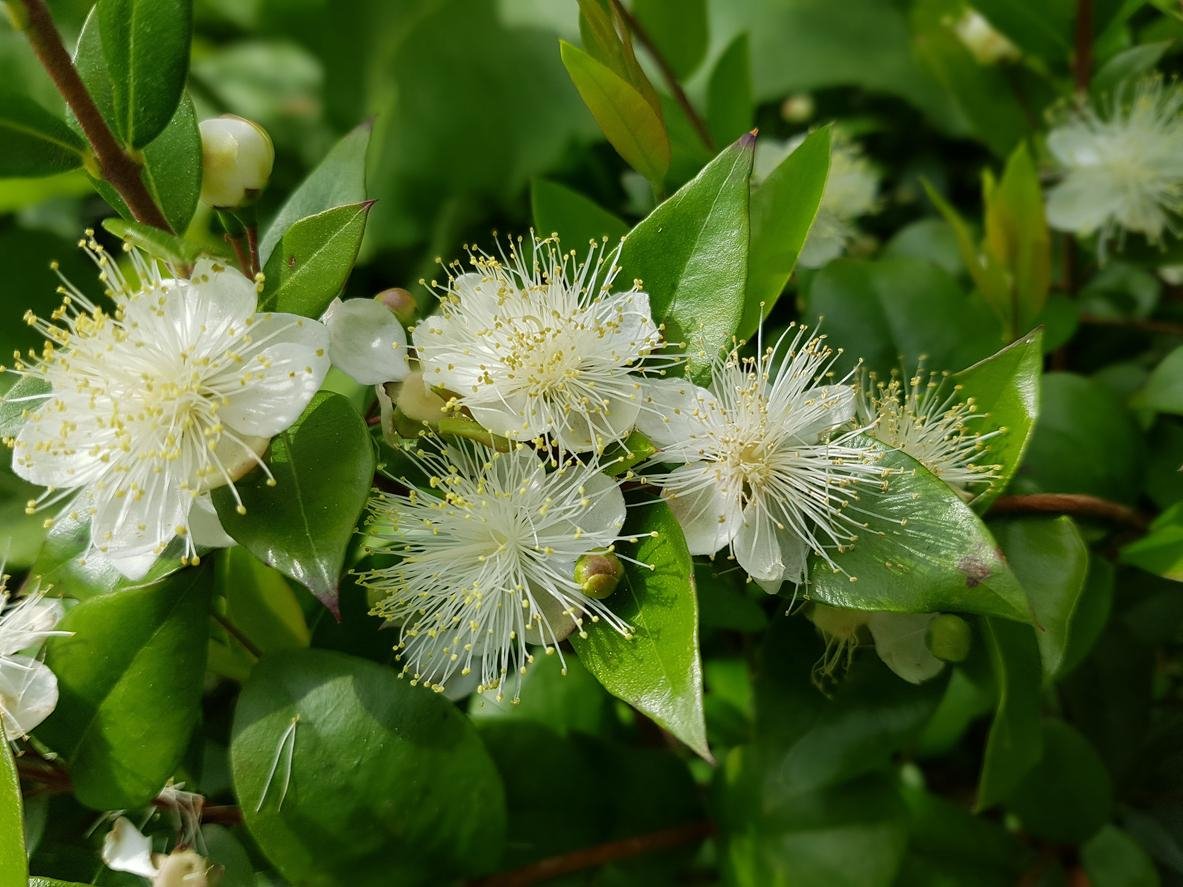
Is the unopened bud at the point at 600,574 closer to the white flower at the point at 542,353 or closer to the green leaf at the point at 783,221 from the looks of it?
the white flower at the point at 542,353

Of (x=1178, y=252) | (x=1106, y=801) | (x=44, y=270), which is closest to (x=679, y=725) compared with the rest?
(x=1106, y=801)

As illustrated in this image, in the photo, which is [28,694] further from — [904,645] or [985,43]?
[985,43]

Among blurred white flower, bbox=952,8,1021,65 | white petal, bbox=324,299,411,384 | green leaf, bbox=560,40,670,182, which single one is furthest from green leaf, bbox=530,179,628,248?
blurred white flower, bbox=952,8,1021,65

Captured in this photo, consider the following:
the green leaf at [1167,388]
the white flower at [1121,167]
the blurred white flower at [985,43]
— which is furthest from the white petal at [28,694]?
the blurred white flower at [985,43]

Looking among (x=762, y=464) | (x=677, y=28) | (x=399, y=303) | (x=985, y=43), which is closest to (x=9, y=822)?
(x=399, y=303)

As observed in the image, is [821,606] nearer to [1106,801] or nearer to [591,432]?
[591,432]

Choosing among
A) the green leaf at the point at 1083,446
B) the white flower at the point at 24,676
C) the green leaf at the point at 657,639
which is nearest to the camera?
the green leaf at the point at 657,639

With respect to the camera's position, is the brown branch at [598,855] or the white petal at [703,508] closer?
the white petal at [703,508]
